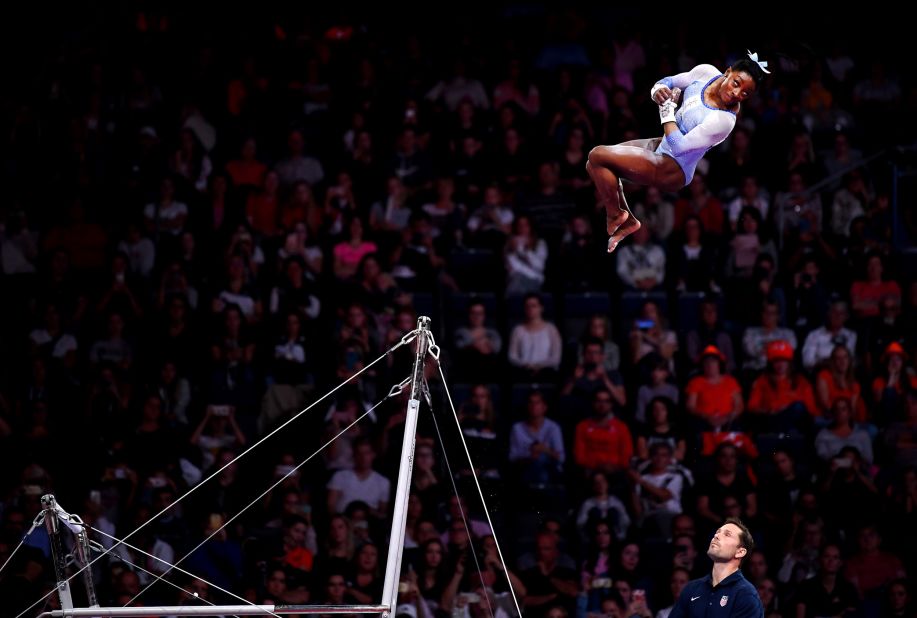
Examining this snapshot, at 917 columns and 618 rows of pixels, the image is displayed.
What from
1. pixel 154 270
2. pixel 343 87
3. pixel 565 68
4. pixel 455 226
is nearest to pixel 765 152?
pixel 565 68

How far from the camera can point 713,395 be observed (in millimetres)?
10367

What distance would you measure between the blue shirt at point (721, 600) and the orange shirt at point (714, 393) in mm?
3797

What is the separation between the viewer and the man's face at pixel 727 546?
21.3ft

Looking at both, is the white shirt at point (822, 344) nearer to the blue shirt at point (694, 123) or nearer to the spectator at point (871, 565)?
the spectator at point (871, 565)

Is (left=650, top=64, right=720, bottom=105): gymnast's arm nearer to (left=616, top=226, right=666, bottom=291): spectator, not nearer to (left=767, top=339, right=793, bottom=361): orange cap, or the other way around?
(left=767, top=339, right=793, bottom=361): orange cap

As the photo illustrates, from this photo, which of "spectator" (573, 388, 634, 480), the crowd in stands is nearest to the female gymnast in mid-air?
the crowd in stands

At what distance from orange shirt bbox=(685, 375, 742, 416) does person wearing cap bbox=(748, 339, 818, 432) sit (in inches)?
8.8

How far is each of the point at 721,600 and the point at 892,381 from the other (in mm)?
4718

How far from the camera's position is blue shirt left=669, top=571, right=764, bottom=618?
634 centimetres

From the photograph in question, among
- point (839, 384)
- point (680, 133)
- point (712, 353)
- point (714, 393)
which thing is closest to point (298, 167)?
point (712, 353)

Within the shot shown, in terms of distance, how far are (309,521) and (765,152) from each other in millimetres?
5494

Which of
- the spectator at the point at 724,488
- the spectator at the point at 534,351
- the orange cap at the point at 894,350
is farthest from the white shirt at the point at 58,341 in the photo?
the orange cap at the point at 894,350

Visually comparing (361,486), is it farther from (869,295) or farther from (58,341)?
(869,295)

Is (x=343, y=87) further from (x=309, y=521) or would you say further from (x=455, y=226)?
(x=309, y=521)
